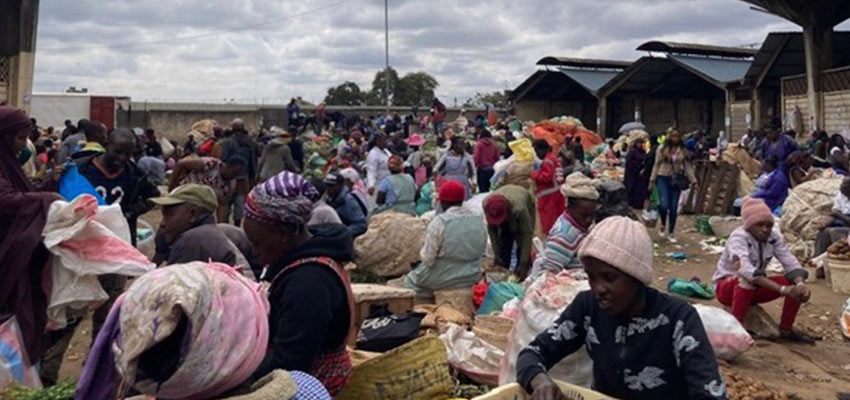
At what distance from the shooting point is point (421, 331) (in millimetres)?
5660

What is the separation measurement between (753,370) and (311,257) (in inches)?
167

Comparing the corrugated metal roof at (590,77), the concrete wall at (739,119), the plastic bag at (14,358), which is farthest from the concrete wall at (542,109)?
the plastic bag at (14,358)

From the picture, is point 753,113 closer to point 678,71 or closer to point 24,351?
point 678,71

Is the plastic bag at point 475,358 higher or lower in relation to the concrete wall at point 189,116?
lower

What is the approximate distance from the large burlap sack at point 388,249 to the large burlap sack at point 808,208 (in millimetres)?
4919

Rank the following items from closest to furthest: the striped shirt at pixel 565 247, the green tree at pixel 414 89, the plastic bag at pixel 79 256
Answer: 1. the plastic bag at pixel 79 256
2. the striped shirt at pixel 565 247
3. the green tree at pixel 414 89

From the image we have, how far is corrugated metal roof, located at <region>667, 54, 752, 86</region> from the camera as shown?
24.3 meters

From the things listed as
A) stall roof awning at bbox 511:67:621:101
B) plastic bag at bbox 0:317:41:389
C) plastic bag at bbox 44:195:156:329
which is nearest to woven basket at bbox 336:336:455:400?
plastic bag at bbox 44:195:156:329

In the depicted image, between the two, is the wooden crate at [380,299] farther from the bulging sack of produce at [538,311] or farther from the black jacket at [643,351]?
the black jacket at [643,351]

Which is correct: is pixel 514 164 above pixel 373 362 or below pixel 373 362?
above

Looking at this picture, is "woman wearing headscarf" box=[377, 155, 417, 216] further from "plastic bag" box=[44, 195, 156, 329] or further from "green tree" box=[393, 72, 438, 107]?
"green tree" box=[393, 72, 438, 107]

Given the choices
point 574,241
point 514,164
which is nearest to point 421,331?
point 574,241

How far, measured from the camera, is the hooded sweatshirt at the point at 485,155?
13.8 metres

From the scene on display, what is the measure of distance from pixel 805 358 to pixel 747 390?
166cm
